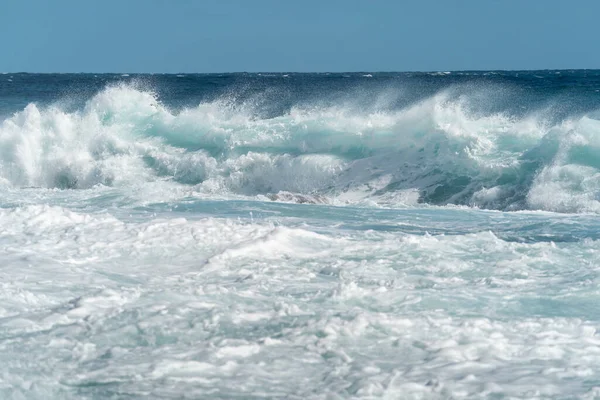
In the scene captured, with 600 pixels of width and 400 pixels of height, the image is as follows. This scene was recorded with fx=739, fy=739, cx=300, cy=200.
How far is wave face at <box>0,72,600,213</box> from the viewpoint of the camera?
49.6 feet

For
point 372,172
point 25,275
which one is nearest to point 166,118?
point 372,172

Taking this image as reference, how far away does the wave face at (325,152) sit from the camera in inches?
595

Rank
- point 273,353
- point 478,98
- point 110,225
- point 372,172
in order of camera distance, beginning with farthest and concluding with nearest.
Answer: point 478,98 < point 372,172 < point 110,225 < point 273,353

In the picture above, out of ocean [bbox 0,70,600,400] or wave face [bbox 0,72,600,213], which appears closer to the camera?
ocean [bbox 0,70,600,400]

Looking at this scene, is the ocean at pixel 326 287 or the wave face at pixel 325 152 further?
the wave face at pixel 325 152

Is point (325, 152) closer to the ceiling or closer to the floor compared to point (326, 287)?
closer to the ceiling

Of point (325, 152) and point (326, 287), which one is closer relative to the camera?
point (326, 287)

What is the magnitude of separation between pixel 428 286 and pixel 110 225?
13.8ft

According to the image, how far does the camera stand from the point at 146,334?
17.3 ft

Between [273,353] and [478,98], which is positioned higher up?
[478,98]

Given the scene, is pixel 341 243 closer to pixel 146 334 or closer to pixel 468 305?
pixel 468 305

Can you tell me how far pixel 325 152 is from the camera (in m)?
18.2

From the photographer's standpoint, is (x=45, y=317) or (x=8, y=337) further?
(x=45, y=317)

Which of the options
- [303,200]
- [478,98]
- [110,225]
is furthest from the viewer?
[478,98]
